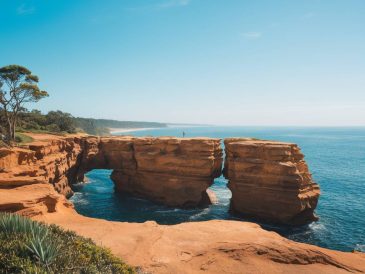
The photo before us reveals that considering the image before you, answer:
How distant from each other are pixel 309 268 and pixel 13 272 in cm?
1120

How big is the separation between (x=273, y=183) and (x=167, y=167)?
13.6 m

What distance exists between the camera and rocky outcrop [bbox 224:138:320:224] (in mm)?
30256

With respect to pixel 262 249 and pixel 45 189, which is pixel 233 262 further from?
pixel 45 189

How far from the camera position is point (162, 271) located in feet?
35.6

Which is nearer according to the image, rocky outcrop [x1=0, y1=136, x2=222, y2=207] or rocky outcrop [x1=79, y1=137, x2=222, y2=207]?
rocky outcrop [x1=0, y1=136, x2=222, y2=207]

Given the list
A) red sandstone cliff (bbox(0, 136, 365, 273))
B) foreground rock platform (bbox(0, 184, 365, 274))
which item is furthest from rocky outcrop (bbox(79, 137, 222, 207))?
foreground rock platform (bbox(0, 184, 365, 274))

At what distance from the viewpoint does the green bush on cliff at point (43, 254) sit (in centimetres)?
700

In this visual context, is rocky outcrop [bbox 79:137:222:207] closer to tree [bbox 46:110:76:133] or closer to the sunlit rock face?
the sunlit rock face

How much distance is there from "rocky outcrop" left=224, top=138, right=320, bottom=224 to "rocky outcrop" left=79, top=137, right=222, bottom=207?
3.95 metres

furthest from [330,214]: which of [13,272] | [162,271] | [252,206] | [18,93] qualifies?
[18,93]

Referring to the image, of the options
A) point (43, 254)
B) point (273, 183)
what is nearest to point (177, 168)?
point (273, 183)

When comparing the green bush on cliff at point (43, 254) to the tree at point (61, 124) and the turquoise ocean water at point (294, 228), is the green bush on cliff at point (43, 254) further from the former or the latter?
the tree at point (61, 124)

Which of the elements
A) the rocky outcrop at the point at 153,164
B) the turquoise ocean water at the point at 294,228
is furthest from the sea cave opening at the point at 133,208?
the rocky outcrop at the point at 153,164

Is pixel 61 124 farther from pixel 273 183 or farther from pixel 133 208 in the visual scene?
pixel 273 183
